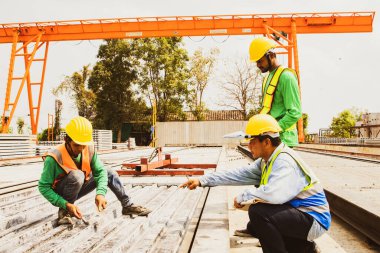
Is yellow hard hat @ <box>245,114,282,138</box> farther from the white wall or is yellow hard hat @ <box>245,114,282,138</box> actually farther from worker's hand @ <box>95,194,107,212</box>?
the white wall

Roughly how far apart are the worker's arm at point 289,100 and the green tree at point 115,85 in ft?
118

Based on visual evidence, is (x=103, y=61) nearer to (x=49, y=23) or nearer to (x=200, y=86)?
(x=200, y=86)

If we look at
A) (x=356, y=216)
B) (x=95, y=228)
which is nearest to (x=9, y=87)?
(x=95, y=228)

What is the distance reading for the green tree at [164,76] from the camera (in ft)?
129

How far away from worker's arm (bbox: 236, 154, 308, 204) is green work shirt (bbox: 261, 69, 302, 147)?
923mm

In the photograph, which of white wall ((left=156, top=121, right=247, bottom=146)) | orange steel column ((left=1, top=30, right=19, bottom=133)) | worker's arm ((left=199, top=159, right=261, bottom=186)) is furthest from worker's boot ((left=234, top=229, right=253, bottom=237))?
white wall ((left=156, top=121, right=247, bottom=146))

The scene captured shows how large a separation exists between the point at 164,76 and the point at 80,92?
34.6 ft

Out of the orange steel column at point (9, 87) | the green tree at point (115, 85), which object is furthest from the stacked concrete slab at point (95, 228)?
the green tree at point (115, 85)

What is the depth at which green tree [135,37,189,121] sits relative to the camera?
39250 millimetres

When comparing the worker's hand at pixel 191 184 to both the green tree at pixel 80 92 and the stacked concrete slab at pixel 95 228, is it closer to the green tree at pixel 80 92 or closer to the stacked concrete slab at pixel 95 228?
the stacked concrete slab at pixel 95 228

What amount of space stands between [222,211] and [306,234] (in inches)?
52.6

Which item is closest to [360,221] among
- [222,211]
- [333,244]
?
[333,244]

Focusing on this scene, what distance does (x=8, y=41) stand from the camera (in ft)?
61.7

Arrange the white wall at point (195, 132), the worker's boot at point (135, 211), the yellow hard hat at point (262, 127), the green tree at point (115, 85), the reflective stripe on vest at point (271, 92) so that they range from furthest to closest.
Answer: the green tree at point (115, 85) → the white wall at point (195, 132) → the worker's boot at point (135, 211) → the reflective stripe on vest at point (271, 92) → the yellow hard hat at point (262, 127)
